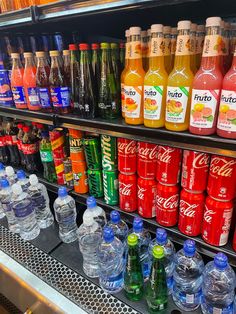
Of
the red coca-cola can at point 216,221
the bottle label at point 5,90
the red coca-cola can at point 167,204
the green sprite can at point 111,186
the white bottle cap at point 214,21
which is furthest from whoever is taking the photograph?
the bottle label at point 5,90

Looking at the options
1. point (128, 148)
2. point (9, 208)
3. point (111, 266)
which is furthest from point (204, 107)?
point (9, 208)

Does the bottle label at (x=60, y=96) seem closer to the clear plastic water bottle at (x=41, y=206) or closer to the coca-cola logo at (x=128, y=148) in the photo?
the coca-cola logo at (x=128, y=148)

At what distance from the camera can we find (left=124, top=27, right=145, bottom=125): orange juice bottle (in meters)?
0.87

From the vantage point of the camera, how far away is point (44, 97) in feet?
4.09

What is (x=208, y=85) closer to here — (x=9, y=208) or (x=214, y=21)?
(x=214, y=21)

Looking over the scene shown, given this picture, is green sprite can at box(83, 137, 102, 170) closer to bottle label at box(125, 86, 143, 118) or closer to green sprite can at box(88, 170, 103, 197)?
green sprite can at box(88, 170, 103, 197)

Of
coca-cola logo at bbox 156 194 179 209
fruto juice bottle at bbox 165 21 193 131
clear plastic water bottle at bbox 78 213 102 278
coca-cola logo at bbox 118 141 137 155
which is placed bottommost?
clear plastic water bottle at bbox 78 213 102 278

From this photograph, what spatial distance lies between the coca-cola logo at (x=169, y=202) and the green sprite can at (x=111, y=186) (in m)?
0.27

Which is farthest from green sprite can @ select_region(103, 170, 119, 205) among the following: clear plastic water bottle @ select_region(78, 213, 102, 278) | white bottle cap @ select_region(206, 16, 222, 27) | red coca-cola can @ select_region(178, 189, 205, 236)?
white bottle cap @ select_region(206, 16, 222, 27)

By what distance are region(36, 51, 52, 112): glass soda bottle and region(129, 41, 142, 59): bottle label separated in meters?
0.55

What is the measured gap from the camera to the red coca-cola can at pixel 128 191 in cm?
112

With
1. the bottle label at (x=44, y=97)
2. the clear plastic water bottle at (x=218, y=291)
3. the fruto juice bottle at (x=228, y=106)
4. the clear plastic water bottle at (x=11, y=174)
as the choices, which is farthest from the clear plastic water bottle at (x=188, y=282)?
the clear plastic water bottle at (x=11, y=174)

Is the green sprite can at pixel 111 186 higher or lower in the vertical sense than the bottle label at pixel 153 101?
lower

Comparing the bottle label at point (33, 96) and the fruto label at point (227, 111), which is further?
the bottle label at point (33, 96)
